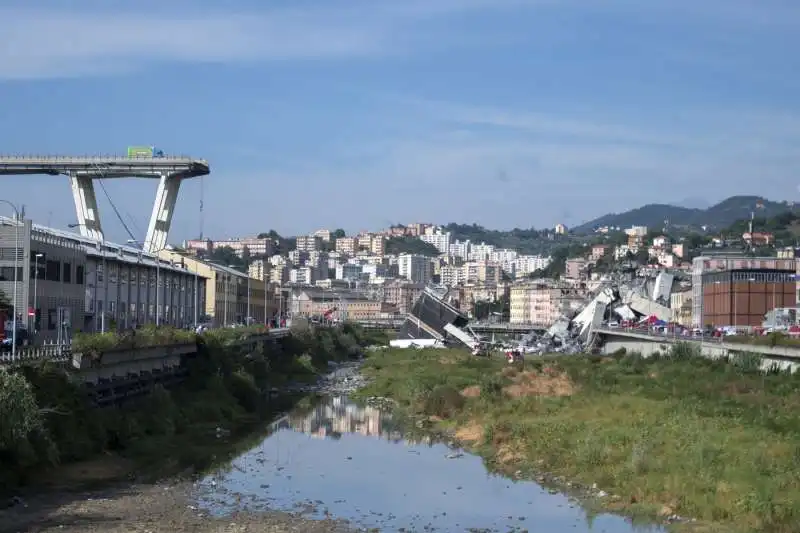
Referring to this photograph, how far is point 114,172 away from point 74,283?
34284 mm

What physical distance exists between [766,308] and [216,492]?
88942mm

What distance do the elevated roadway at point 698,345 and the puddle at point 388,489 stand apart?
27940 millimetres

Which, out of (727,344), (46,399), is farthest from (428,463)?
(727,344)

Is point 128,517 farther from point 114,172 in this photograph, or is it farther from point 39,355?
point 114,172

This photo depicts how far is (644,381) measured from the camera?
68.6 meters

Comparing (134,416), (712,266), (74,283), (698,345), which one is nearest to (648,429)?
(134,416)

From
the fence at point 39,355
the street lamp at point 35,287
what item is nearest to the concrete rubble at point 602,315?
the street lamp at point 35,287

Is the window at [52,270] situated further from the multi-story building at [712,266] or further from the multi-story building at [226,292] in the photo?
the multi-story building at [712,266]

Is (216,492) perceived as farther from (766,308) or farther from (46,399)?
(766,308)

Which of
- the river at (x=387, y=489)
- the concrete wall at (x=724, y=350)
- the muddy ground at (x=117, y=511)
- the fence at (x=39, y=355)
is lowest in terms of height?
the river at (x=387, y=489)

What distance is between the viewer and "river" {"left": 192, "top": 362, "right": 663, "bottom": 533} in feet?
103

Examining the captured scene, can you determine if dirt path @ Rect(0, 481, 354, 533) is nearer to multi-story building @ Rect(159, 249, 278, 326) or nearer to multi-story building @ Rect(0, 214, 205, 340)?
multi-story building @ Rect(0, 214, 205, 340)

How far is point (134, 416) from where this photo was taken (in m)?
48.1

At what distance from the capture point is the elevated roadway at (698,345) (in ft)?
225
